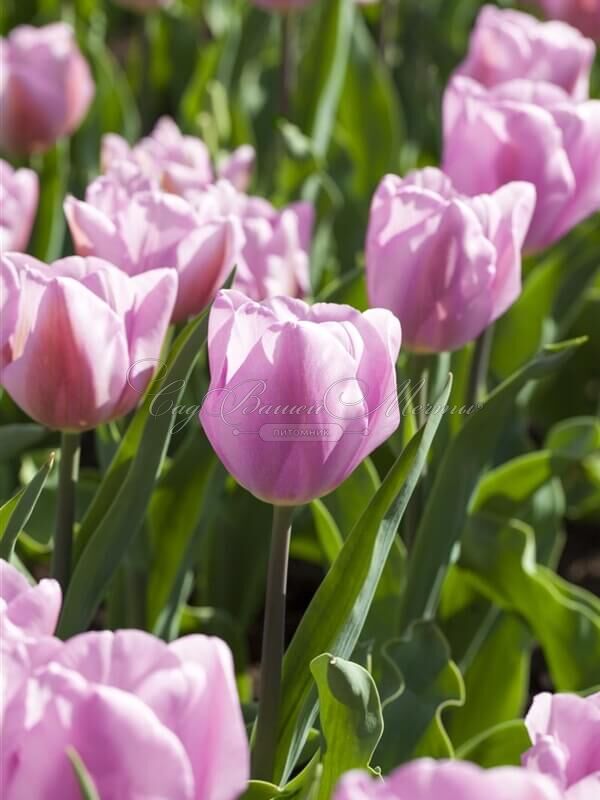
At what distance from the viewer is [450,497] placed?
3.34 ft

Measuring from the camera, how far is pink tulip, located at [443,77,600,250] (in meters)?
1.09

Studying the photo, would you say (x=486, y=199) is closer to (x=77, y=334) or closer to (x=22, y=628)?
(x=77, y=334)

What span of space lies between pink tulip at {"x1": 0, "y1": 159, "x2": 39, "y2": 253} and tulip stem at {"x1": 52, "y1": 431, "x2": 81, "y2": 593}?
0.94 feet

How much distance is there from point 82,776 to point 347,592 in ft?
1.08

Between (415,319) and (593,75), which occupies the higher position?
(415,319)

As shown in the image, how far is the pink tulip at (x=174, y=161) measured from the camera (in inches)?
48.1

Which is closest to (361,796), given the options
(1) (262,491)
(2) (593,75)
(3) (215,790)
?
(3) (215,790)

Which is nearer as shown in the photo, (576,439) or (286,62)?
(576,439)

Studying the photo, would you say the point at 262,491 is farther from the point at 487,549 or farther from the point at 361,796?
the point at 487,549

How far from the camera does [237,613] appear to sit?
1.46 meters

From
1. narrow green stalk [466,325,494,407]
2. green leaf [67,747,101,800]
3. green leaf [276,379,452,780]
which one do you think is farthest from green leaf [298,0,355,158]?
green leaf [67,747,101,800]

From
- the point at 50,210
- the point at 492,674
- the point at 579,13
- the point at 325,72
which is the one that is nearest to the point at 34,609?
the point at 492,674

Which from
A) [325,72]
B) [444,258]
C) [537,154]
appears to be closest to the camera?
[444,258]

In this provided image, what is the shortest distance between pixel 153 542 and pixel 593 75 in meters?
1.48
